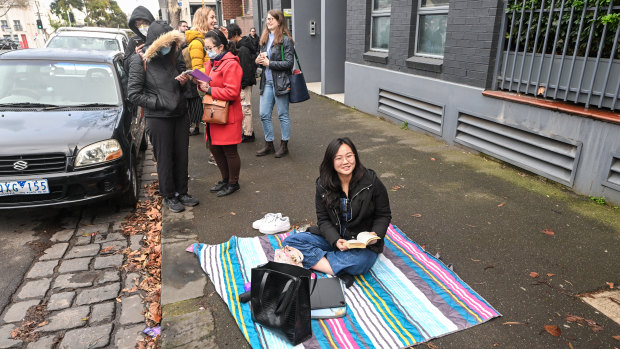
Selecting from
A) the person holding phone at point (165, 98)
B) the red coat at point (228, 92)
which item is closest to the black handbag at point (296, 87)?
the red coat at point (228, 92)

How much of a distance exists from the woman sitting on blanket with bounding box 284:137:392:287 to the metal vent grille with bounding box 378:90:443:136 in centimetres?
421

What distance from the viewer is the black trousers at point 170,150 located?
14.4 feet

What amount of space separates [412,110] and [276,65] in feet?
10.1

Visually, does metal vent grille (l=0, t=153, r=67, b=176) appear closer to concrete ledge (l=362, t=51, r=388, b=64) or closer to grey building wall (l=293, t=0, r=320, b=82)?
concrete ledge (l=362, t=51, r=388, b=64)

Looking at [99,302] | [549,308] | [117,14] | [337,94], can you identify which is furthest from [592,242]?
[117,14]

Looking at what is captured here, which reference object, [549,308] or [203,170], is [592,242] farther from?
[203,170]

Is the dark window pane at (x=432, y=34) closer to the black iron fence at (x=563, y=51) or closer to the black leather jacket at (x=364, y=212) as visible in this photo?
the black iron fence at (x=563, y=51)

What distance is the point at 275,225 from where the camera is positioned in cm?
411

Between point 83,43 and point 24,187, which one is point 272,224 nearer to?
point 24,187

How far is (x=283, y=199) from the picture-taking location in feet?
16.1

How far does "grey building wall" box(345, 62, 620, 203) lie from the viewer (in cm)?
442

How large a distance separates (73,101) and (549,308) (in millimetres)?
5167

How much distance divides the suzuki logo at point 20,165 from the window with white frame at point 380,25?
6990 mm

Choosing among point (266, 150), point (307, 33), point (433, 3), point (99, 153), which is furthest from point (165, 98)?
point (307, 33)
